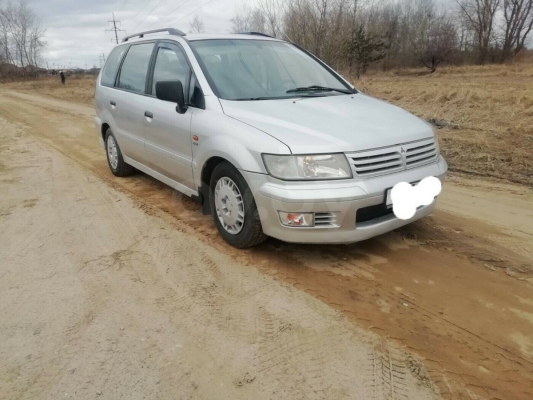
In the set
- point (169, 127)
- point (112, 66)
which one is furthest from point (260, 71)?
point (112, 66)

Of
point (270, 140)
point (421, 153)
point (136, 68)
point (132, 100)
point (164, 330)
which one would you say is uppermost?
point (136, 68)

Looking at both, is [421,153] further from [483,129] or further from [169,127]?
[483,129]

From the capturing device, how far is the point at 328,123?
3.29m

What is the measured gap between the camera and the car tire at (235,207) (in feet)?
11.1

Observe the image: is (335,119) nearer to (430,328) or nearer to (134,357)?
(430,328)

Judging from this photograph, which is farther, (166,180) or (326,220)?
(166,180)

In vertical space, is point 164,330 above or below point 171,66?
below

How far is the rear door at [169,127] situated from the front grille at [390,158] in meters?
1.63

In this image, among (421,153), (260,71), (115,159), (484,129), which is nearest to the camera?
(421,153)

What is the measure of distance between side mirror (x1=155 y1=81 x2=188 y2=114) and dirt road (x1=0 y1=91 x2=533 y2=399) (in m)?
1.23

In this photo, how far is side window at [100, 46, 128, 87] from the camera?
5.65m

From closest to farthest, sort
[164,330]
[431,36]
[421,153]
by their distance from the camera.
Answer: [164,330], [421,153], [431,36]

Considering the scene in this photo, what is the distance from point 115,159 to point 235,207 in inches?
123

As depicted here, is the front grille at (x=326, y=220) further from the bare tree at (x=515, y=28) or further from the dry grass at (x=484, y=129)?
the bare tree at (x=515, y=28)
